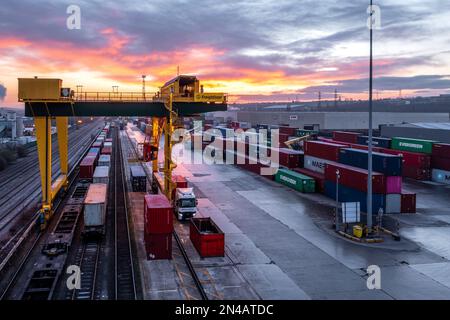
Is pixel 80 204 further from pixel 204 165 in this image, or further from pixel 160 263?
pixel 204 165

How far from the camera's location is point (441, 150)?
52.4 metres

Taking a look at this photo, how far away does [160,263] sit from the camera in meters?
23.9

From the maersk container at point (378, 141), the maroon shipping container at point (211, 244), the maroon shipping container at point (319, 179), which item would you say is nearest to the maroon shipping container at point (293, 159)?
the maroon shipping container at point (319, 179)

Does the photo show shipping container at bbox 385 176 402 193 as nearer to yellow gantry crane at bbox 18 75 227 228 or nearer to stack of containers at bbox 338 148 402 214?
stack of containers at bbox 338 148 402 214

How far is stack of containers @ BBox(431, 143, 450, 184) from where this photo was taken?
51562 mm

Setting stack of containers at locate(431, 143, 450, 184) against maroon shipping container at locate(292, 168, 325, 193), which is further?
stack of containers at locate(431, 143, 450, 184)

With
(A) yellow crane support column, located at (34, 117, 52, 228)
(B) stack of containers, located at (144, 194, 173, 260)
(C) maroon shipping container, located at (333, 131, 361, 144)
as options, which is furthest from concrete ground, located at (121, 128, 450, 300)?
(C) maroon shipping container, located at (333, 131, 361, 144)

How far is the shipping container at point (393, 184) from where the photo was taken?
36.0 metres

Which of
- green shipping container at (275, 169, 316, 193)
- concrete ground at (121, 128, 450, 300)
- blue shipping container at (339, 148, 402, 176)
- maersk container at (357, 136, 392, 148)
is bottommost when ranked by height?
concrete ground at (121, 128, 450, 300)

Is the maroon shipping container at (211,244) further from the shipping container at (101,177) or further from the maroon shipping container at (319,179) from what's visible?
the maroon shipping container at (319,179)

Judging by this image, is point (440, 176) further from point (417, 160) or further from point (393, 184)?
point (393, 184)

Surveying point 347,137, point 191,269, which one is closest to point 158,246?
point 191,269

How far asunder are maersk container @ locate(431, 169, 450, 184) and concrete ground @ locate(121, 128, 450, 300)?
1225 centimetres
